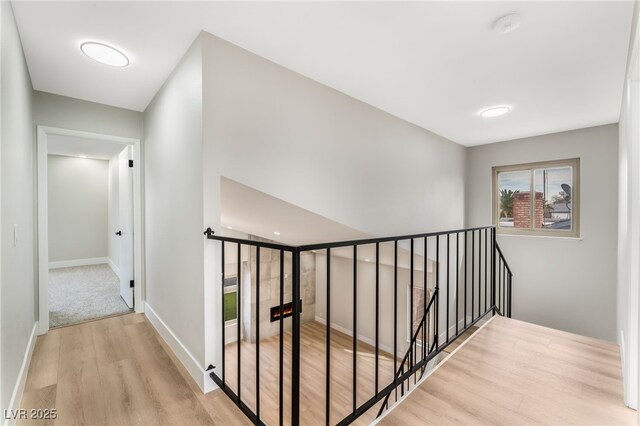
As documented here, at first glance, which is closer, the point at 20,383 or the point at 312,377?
A: the point at 20,383

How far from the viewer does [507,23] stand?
1.71 m

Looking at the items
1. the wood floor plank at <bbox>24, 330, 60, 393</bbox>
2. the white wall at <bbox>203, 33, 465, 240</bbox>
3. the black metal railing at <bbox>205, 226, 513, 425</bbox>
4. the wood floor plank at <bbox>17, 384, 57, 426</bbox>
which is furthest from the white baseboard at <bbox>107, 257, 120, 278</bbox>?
the white wall at <bbox>203, 33, 465, 240</bbox>

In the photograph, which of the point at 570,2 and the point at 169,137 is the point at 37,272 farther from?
the point at 570,2

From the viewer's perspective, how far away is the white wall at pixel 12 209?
1.39 meters

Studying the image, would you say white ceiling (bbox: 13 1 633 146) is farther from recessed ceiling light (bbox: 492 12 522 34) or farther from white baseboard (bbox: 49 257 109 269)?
white baseboard (bbox: 49 257 109 269)

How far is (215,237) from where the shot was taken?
5.81ft

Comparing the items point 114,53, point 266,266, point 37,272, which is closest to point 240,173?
point 114,53

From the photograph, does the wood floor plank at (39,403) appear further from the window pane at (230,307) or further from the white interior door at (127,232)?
the window pane at (230,307)

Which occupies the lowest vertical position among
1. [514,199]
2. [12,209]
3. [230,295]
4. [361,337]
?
[361,337]

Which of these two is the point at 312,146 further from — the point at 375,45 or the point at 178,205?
the point at 178,205

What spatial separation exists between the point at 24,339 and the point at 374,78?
10.6 ft

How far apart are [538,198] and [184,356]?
16.4 feet

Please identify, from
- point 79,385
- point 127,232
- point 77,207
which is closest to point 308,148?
Result: point 79,385

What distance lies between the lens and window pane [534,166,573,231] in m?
4.05
